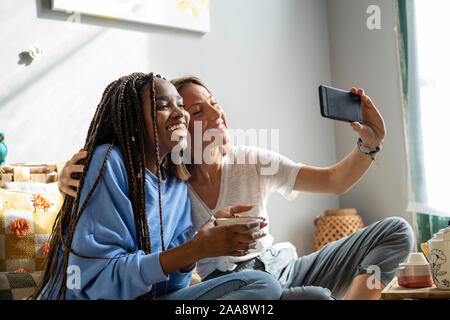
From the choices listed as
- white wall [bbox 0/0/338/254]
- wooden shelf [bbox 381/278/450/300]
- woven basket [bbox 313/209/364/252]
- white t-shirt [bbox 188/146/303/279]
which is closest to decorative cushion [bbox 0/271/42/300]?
white t-shirt [bbox 188/146/303/279]

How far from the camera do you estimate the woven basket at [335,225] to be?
2.61m

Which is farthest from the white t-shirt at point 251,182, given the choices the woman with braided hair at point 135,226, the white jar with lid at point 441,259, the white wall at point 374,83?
the white wall at point 374,83

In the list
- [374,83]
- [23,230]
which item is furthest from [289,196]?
[374,83]

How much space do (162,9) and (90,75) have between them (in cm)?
47

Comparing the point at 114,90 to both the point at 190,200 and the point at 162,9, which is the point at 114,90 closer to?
the point at 190,200

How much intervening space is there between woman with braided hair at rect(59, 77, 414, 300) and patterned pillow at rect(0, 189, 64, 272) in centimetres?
46

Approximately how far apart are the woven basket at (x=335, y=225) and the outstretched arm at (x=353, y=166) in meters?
1.09

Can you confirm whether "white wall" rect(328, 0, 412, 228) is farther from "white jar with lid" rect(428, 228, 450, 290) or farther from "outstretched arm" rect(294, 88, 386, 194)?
"white jar with lid" rect(428, 228, 450, 290)

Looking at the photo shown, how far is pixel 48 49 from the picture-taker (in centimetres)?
207

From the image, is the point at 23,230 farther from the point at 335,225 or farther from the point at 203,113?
the point at 335,225

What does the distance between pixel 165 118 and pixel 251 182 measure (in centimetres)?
42

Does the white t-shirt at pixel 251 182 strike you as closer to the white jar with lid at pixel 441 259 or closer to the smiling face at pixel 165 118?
the smiling face at pixel 165 118

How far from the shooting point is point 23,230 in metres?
1.47

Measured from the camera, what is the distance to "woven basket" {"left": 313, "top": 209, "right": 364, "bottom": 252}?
8.56 ft
